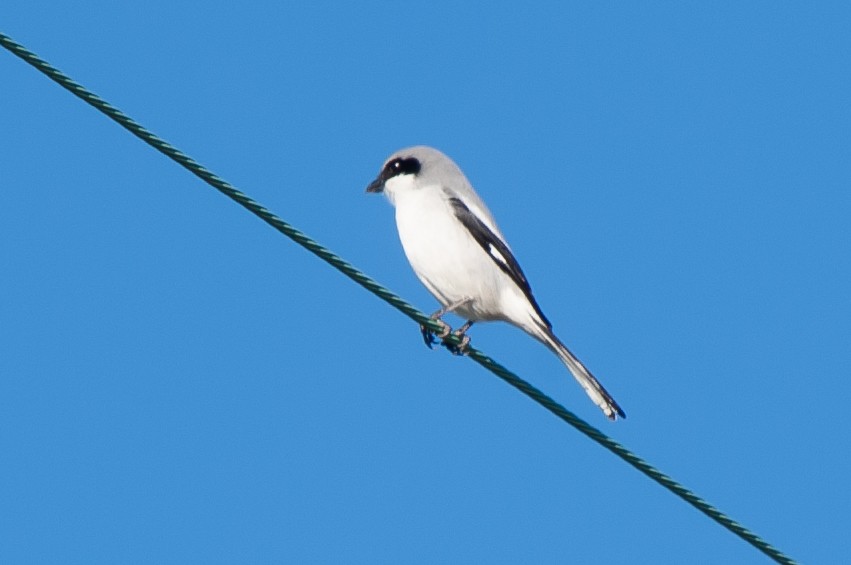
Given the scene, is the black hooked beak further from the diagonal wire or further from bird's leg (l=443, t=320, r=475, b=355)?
the diagonal wire

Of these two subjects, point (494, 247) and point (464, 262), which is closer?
point (464, 262)

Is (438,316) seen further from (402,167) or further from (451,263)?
(402,167)

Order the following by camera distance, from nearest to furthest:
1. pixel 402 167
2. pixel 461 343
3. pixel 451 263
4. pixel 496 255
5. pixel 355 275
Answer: pixel 355 275
pixel 461 343
pixel 451 263
pixel 496 255
pixel 402 167

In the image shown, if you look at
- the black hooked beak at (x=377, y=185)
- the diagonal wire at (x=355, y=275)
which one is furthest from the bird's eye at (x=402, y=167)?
the diagonal wire at (x=355, y=275)

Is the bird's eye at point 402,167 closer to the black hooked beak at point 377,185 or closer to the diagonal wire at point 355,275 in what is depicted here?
the black hooked beak at point 377,185

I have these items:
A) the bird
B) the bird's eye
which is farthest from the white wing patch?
the bird's eye

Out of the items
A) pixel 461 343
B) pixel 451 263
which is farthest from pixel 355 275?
pixel 451 263

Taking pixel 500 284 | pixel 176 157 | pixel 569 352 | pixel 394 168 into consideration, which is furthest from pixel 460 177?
pixel 176 157
